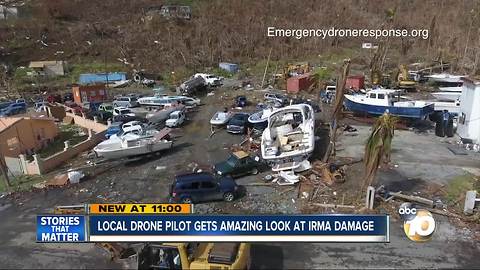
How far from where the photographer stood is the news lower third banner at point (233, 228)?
11.2 meters

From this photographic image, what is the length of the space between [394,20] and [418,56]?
16.3 metres

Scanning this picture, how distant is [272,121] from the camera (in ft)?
79.3

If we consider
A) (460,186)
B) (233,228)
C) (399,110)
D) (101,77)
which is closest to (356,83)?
(399,110)

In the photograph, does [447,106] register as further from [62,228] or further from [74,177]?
[62,228]

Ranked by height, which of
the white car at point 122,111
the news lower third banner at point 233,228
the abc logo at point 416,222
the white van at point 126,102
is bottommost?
the white van at point 126,102

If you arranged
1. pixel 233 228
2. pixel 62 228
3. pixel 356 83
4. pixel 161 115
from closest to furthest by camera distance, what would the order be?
pixel 233 228, pixel 62 228, pixel 161 115, pixel 356 83

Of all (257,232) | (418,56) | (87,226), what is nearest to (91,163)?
(87,226)

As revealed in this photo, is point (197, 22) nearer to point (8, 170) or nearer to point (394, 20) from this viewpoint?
point (394, 20)

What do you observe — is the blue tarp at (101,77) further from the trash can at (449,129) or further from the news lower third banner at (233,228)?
the news lower third banner at (233,228)

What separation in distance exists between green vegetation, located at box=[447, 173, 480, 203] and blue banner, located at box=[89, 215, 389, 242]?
6.98 meters

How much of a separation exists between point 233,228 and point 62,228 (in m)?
6.34

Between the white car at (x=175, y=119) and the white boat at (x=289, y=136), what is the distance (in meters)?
8.83

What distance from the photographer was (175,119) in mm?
29562

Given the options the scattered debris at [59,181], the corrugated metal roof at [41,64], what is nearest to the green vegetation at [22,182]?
the scattered debris at [59,181]
